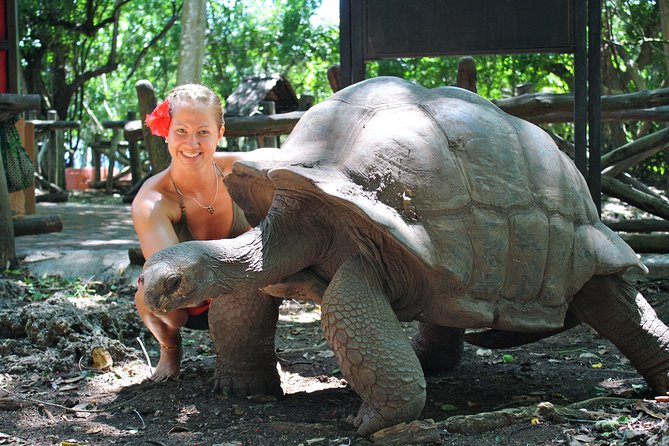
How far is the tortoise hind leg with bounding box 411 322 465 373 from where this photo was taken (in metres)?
4.05

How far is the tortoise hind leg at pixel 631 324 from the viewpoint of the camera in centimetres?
343

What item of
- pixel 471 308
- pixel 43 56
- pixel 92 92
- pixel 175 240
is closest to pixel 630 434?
pixel 471 308

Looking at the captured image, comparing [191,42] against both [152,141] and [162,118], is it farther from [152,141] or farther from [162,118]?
[162,118]

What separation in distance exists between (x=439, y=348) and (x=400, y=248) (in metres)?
1.26

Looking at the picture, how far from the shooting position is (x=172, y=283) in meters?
2.62

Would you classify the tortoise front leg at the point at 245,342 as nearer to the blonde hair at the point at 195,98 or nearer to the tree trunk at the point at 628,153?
the blonde hair at the point at 195,98

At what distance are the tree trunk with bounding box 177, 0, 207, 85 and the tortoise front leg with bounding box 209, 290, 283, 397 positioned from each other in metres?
9.29

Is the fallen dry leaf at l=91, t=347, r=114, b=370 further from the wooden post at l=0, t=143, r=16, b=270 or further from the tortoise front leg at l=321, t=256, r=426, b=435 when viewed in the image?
the wooden post at l=0, t=143, r=16, b=270

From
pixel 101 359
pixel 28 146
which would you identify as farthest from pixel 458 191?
pixel 28 146

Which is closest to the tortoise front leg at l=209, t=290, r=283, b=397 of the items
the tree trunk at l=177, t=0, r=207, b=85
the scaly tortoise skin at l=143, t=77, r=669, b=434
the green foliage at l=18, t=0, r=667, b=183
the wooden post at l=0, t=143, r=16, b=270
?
the scaly tortoise skin at l=143, t=77, r=669, b=434

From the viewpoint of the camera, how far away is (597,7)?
186 inches

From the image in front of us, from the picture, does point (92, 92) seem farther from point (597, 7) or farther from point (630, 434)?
point (630, 434)

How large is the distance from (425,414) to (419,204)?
0.89 metres

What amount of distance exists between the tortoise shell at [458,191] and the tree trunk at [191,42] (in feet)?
30.8
